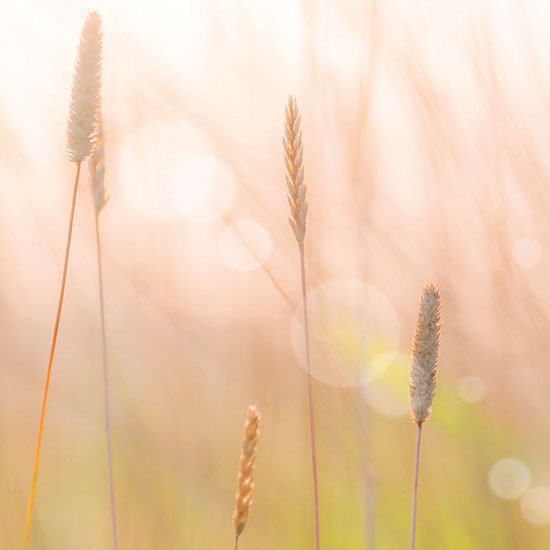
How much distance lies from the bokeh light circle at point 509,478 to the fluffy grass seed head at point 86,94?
1359mm

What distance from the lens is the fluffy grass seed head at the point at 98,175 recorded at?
3.55 ft

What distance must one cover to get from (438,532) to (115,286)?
3.94ft

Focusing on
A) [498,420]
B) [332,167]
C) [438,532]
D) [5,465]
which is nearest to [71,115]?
[5,465]

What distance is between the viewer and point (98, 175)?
1103 millimetres

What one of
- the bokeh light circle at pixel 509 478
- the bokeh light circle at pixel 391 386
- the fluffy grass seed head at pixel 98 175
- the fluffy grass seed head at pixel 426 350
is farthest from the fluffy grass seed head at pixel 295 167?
the bokeh light circle at pixel 509 478

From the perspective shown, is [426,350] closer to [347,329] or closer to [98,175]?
[98,175]

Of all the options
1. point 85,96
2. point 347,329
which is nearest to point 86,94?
point 85,96

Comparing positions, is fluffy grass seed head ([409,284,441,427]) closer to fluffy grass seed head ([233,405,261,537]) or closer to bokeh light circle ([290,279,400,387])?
fluffy grass seed head ([233,405,261,537])

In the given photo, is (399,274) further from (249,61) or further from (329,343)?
(249,61)

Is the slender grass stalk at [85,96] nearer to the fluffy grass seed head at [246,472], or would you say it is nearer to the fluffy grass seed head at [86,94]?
the fluffy grass seed head at [86,94]

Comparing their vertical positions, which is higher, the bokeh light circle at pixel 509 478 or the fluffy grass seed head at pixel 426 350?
the fluffy grass seed head at pixel 426 350

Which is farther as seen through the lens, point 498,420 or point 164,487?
point 498,420

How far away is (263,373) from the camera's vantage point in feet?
6.55

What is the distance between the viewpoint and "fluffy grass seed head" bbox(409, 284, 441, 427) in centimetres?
94
